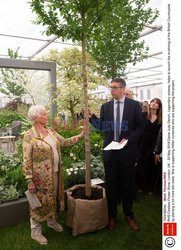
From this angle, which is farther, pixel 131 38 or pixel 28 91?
pixel 131 38

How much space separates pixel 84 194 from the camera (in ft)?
8.89

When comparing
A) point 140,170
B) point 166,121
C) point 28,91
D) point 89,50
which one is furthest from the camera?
point 89,50

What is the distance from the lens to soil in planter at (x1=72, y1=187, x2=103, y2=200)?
8.68 feet

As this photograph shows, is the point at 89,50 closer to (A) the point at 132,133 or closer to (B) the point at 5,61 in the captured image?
(B) the point at 5,61

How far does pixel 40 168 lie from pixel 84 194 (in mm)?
632

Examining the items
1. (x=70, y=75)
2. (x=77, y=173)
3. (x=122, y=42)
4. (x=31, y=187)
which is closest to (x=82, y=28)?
(x=31, y=187)

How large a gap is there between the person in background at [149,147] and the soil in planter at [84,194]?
46.9 inches

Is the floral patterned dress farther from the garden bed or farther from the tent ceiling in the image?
the tent ceiling

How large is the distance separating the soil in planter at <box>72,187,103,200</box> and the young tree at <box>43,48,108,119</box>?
2.25 meters

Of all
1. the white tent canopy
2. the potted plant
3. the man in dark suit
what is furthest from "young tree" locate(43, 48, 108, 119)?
the potted plant

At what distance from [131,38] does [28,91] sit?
9.02ft

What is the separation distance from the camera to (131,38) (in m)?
5.75

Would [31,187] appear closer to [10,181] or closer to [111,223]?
[10,181]

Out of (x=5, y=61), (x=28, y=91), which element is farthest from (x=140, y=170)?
(x=5, y=61)
